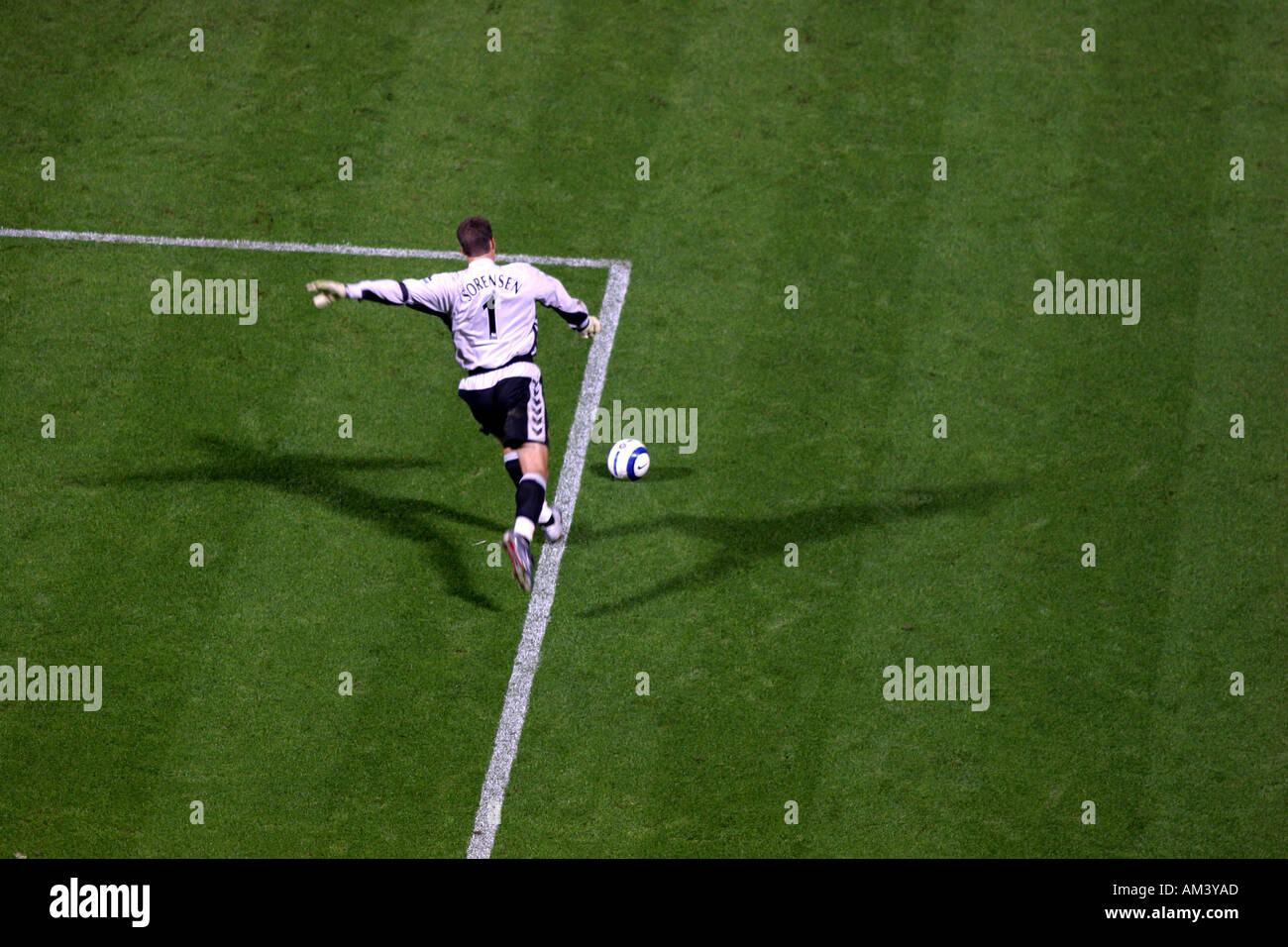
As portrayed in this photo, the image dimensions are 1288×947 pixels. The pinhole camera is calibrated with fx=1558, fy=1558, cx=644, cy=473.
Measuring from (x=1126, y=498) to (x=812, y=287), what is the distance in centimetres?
334

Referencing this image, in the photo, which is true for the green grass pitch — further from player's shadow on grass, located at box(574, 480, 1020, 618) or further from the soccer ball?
the soccer ball

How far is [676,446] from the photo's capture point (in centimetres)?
1216

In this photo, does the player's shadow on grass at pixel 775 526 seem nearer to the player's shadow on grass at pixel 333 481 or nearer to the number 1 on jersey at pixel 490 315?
the player's shadow on grass at pixel 333 481

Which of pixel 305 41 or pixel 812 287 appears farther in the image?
pixel 305 41

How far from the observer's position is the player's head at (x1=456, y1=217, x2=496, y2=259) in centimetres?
1055

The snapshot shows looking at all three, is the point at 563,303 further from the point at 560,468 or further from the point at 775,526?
the point at 775,526

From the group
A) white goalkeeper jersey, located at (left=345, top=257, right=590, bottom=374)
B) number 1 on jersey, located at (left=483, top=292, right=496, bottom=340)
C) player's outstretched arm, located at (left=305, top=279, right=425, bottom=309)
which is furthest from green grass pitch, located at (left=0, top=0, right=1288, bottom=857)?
player's outstretched arm, located at (left=305, top=279, right=425, bottom=309)

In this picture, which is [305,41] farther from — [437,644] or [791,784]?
[791,784]

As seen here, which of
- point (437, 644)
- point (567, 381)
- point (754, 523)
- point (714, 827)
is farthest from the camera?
point (567, 381)

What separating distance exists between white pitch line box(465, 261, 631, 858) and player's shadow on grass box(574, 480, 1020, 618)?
426 mm

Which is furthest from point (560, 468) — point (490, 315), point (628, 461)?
point (490, 315)

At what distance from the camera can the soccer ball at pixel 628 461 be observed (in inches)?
461

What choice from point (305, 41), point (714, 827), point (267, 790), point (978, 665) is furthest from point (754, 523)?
point (305, 41)

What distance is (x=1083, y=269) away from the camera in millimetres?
13781
